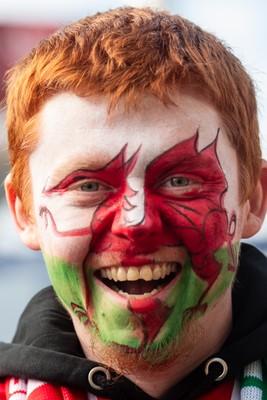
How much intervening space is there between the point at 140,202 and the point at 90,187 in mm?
151

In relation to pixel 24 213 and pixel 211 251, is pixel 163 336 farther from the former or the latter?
pixel 24 213

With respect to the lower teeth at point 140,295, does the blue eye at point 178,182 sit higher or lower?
higher

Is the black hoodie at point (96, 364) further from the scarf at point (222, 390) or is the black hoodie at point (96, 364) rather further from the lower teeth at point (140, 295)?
the lower teeth at point (140, 295)

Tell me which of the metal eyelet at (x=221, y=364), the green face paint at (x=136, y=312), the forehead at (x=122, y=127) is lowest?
the metal eyelet at (x=221, y=364)

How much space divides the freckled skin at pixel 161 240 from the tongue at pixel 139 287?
40 mm

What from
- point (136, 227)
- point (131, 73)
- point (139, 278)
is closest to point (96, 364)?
point (139, 278)

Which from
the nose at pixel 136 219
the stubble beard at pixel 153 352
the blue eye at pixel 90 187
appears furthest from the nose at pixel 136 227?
the stubble beard at pixel 153 352

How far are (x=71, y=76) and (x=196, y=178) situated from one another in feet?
1.26

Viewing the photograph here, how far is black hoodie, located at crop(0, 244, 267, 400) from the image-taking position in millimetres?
2219

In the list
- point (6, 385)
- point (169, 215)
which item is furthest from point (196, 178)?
point (6, 385)

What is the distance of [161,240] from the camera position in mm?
2047

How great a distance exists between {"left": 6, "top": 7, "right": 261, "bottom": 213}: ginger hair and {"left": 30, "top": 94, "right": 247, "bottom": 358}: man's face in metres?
0.04

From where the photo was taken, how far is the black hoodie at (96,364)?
222 centimetres

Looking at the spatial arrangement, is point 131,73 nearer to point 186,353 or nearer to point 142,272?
point 142,272
